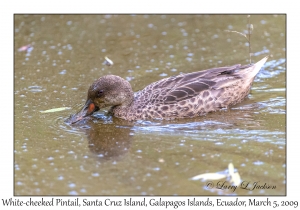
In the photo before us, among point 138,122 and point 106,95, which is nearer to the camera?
point 138,122

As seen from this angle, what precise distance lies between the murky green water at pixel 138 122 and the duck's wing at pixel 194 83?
422mm

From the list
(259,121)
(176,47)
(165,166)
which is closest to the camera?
(165,166)

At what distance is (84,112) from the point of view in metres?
8.73

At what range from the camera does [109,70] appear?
1073 cm

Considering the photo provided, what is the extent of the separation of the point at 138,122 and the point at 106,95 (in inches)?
26.8

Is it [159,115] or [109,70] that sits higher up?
[109,70]

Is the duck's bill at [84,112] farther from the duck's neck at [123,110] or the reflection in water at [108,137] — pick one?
the duck's neck at [123,110]

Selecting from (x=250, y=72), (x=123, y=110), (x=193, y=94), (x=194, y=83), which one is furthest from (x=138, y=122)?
(x=250, y=72)

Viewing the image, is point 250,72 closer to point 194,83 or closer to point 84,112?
point 194,83

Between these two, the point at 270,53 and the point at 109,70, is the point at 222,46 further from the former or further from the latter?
the point at 109,70

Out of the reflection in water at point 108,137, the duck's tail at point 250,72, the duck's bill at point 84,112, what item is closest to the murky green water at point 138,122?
the reflection in water at point 108,137

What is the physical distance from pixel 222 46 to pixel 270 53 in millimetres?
1017

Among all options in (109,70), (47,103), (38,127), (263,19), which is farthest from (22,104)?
(263,19)

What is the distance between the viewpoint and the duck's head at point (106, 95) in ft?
28.8
